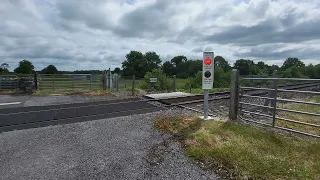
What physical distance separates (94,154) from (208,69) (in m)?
4.28

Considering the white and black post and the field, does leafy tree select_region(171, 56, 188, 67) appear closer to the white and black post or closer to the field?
the field

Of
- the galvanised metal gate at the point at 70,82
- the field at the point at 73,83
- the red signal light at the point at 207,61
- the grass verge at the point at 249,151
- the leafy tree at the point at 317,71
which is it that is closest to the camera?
Answer: the grass verge at the point at 249,151

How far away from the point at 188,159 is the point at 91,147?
218cm

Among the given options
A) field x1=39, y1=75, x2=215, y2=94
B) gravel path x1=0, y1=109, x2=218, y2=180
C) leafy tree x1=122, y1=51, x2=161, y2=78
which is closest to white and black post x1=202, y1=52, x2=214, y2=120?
gravel path x1=0, y1=109, x2=218, y2=180

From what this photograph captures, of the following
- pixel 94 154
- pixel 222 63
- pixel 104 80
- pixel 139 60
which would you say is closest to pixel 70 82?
pixel 104 80

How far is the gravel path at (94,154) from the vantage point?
13.3 ft

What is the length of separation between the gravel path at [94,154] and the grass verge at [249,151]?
387 millimetres

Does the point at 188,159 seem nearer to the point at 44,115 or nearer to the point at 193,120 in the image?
the point at 193,120

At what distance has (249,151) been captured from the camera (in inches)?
189

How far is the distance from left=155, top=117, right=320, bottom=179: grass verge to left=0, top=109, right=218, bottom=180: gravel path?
1.27ft

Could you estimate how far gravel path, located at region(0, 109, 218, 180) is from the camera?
160 inches

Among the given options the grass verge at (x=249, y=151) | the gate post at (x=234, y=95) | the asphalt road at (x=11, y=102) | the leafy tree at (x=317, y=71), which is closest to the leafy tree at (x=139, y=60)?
the leafy tree at (x=317, y=71)

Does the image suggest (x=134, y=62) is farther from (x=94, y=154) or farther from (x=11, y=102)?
(x=94, y=154)

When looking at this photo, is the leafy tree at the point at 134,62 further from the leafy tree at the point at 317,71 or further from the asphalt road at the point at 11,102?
the asphalt road at the point at 11,102
